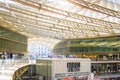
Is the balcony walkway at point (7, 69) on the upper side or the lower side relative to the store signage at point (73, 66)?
upper

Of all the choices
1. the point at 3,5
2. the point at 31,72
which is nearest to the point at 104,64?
the point at 31,72

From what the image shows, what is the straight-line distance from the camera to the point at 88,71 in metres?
25.3

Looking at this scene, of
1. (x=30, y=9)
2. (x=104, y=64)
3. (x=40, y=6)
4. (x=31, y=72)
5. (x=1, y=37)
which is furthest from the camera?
(x=104, y=64)

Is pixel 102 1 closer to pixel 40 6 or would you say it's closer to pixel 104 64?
pixel 40 6

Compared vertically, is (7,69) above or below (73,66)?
above

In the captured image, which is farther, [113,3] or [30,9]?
[30,9]

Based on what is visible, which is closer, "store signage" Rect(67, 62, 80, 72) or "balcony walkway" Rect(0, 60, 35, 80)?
"balcony walkway" Rect(0, 60, 35, 80)

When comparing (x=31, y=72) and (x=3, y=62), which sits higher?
(x=3, y=62)

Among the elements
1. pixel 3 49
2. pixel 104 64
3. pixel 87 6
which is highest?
pixel 87 6

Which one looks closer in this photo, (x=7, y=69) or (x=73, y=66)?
(x=7, y=69)

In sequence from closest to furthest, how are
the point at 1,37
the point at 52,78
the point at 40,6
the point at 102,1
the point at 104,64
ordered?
A: the point at 52,78, the point at 102,1, the point at 40,6, the point at 1,37, the point at 104,64

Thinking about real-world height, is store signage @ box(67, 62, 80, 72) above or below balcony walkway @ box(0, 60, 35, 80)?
below

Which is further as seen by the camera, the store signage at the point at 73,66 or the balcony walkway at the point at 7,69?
the store signage at the point at 73,66

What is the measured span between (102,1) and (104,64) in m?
27.7
